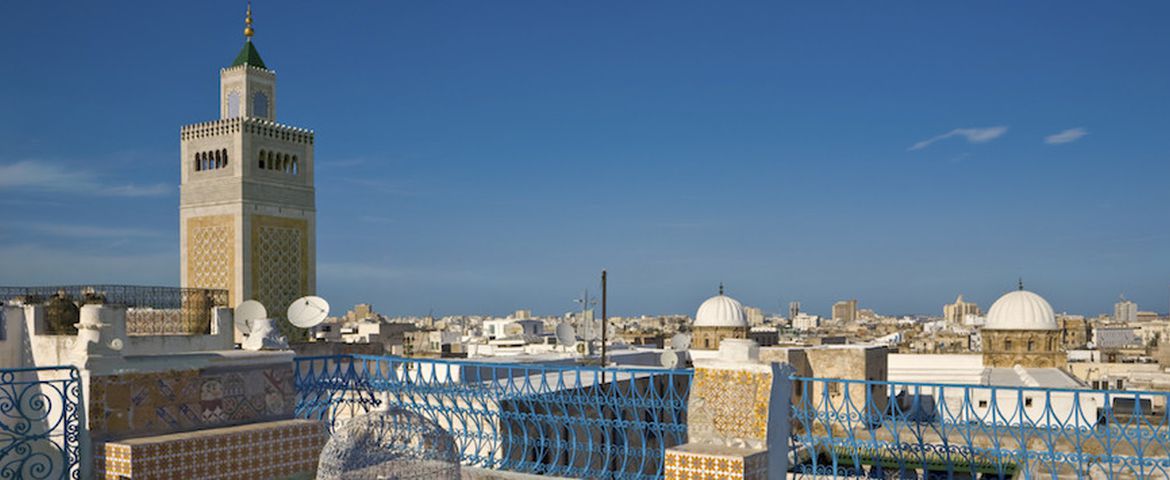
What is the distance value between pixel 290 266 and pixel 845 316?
438 ft

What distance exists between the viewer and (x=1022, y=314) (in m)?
25.5

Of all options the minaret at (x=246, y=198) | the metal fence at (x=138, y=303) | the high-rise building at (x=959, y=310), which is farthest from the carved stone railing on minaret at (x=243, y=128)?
the high-rise building at (x=959, y=310)

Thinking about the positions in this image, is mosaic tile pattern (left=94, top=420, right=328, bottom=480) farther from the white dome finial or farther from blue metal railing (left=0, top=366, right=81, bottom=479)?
the white dome finial

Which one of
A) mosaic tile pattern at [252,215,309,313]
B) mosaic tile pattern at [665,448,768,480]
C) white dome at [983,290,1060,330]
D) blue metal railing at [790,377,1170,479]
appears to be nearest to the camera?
mosaic tile pattern at [665,448,768,480]

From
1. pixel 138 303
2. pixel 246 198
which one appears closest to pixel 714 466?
pixel 138 303

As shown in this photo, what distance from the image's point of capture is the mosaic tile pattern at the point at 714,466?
4.95 meters

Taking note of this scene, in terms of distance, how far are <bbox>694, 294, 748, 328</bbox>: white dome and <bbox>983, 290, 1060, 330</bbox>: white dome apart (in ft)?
21.5

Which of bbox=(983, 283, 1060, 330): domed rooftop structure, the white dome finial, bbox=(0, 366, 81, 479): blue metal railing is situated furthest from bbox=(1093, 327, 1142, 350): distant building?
bbox=(0, 366, 81, 479): blue metal railing

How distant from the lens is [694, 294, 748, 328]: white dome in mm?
27797

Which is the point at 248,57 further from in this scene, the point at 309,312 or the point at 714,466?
the point at 714,466

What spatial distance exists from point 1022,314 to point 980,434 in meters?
11.7

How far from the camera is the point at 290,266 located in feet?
74.2

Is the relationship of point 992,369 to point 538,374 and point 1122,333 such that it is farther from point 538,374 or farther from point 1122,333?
point 1122,333

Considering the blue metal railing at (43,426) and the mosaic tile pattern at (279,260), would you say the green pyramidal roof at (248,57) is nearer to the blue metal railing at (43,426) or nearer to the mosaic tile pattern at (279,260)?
the mosaic tile pattern at (279,260)
